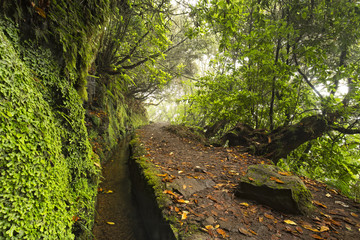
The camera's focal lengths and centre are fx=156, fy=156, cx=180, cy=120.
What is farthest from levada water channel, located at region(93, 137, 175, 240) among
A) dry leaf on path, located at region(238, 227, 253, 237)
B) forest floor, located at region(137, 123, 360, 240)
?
dry leaf on path, located at region(238, 227, 253, 237)

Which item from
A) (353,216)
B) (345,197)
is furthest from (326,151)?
(353,216)

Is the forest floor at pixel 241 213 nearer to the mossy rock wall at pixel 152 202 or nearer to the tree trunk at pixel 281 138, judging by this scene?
the mossy rock wall at pixel 152 202

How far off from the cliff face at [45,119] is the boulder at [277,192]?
8.59 ft

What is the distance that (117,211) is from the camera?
3264mm

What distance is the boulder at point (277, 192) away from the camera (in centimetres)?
235

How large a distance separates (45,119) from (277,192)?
337 cm

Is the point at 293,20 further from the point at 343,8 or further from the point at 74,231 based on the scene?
the point at 74,231

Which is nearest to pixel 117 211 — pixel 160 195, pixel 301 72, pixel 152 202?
pixel 152 202

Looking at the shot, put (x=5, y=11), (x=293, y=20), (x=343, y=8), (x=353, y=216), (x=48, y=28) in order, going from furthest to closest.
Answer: (x=293, y=20)
(x=343, y=8)
(x=353, y=216)
(x=48, y=28)
(x=5, y=11)

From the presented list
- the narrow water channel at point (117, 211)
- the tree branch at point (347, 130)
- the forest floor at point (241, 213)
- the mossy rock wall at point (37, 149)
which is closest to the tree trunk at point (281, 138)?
the tree branch at point (347, 130)

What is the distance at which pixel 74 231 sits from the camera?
2.04 meters

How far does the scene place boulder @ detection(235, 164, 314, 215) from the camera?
2354 millimetres

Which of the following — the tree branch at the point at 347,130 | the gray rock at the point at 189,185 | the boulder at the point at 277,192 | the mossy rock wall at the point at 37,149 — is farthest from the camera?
the tree branch at the point at 347,130

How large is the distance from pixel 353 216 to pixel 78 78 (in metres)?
5.09
